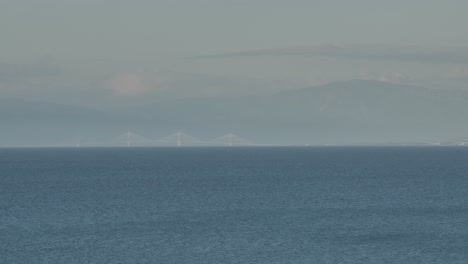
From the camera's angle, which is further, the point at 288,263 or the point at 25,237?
the point at 25,237

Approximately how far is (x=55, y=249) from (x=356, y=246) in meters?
16.7

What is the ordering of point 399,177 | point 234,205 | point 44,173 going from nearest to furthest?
1. point 234,205
2. point 399,177
3. point 44,173

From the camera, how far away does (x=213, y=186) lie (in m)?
108

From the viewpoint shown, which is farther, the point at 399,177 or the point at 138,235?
the point at 399,177

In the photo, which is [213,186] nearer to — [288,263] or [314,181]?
[314,181]

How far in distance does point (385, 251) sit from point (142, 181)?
7140cm

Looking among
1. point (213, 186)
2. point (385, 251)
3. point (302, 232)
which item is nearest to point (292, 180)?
point (213, 186)

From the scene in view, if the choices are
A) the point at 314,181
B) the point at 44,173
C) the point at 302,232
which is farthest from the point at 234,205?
the point at 44,173

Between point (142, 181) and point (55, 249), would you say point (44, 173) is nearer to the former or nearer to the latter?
point (142, 181)

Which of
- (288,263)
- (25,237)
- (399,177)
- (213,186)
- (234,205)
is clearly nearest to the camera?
(288,263)

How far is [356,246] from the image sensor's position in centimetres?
5431

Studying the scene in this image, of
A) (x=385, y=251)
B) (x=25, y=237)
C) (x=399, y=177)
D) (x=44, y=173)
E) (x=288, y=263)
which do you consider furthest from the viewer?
(x=44, y=173)

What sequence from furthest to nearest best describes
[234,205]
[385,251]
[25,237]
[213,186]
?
[213,186] → [234,205] → [25,237] → [385,251]

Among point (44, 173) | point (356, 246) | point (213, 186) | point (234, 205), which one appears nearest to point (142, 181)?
point (213, 186)
